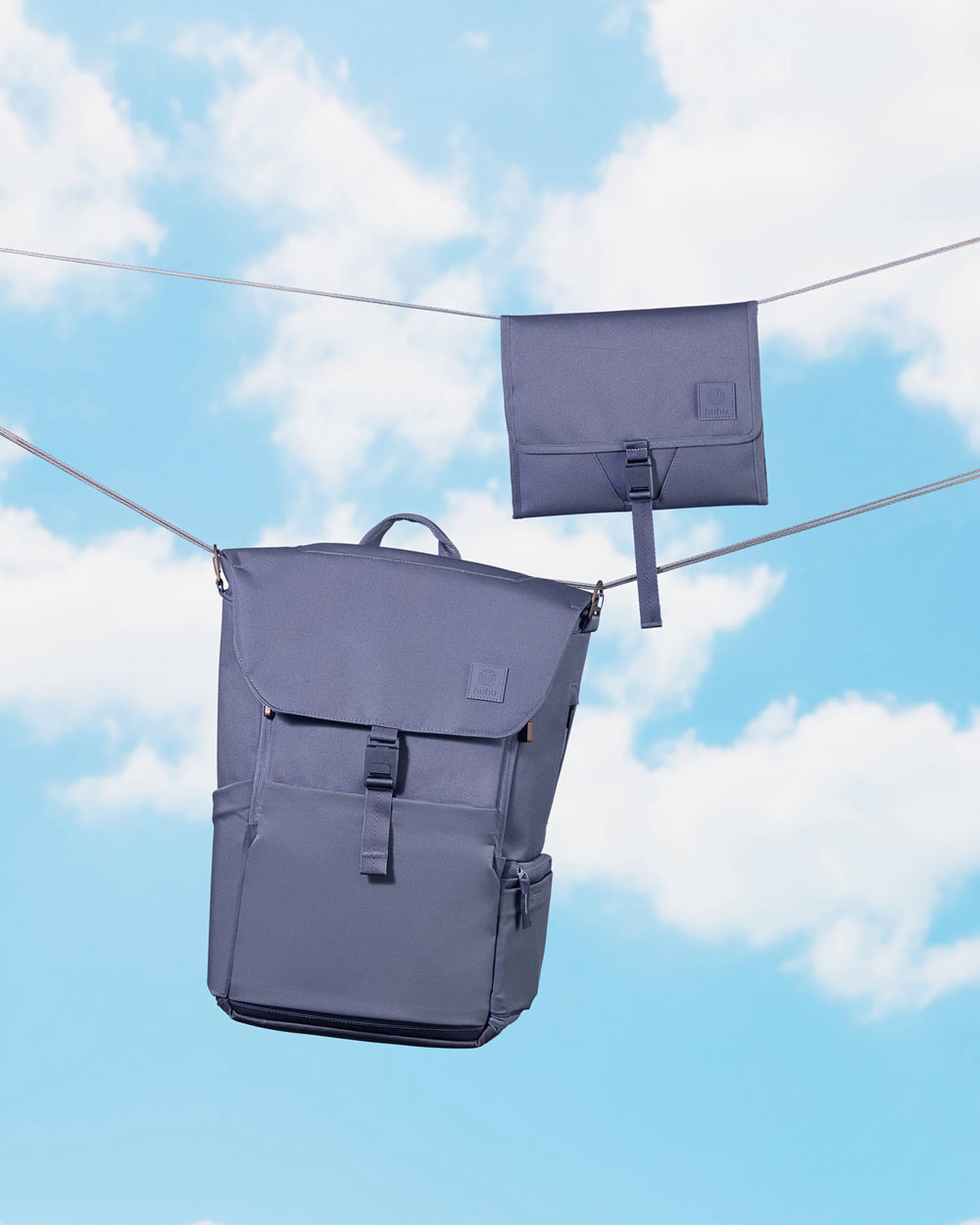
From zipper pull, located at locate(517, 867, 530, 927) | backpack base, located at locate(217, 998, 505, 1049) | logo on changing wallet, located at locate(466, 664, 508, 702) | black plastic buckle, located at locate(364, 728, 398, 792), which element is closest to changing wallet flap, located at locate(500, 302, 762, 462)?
logo on changing wallet, located at locate(466, 664, 508, 702)

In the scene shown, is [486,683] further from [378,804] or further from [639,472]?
[639,472]

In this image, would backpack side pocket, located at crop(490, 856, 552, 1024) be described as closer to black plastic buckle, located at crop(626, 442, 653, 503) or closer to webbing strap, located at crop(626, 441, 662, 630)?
webbing strap, located at crop(626, 441, 662, 630)

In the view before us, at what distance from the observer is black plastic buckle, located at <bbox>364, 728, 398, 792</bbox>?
7.17 feet

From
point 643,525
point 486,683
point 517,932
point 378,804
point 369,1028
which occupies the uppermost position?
point 643,525

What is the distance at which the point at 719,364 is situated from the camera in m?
2.36

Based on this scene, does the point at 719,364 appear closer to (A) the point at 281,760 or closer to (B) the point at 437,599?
(B) the point at 437,599

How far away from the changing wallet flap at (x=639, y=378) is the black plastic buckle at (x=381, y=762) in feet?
1.91

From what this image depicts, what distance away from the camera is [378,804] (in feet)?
7.18

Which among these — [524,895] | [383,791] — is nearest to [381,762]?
[383,791]

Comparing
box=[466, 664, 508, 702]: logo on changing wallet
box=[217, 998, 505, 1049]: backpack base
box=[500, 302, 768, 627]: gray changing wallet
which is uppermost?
box=[500, 302, 768, 627]: gray changing wallet

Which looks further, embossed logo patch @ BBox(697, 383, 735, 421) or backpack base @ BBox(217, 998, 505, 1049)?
embossed logo patch @ BBox(697, 383, 735, 421)

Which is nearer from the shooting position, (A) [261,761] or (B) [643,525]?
(A) [261,761]

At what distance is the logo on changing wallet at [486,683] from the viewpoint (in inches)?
87.1

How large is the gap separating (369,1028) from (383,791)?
1.35 ft
